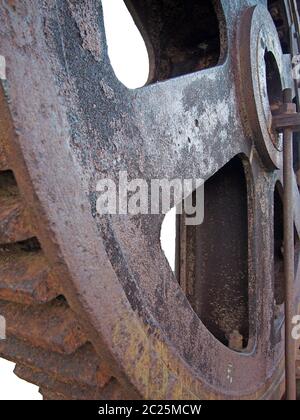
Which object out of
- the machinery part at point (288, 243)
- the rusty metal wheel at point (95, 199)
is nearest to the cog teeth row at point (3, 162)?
the rusty metal wheel at point (95, 199)

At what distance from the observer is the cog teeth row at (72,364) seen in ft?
2.30

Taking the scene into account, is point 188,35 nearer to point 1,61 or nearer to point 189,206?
point 189,206

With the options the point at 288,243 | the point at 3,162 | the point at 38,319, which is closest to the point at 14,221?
the point at 3,162

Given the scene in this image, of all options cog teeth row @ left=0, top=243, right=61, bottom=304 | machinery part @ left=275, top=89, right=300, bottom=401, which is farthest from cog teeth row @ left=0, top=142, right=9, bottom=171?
machinery part @ left=275, top=89, right=300, bottom=401

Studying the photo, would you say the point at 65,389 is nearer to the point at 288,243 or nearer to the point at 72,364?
the point at 72,364

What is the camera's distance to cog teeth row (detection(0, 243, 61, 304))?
0.62 metres

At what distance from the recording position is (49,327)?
673 millimetres

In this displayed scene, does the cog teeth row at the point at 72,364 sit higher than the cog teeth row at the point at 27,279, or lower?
lower

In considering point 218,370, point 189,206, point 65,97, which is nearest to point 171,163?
point 65,97

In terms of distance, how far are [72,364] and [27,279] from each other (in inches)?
8.0

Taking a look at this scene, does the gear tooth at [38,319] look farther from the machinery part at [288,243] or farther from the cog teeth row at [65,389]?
the machinery part at [288,243]
